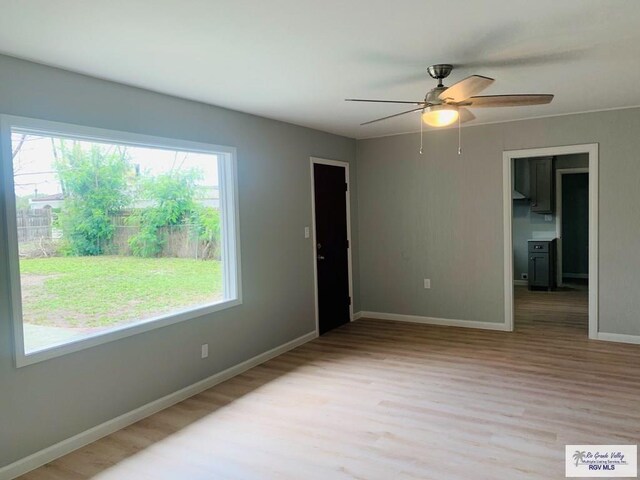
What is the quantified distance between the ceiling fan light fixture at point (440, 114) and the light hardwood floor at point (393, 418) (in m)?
2.01

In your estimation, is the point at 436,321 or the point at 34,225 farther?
the point at 436,321

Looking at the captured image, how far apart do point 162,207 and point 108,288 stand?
Answer: 769mm

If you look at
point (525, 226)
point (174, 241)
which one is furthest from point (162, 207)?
point (525, 226)

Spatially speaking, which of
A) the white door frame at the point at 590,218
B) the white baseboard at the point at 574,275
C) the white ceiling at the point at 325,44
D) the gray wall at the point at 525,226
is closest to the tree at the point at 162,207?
the white ceiling at the point at 325,44

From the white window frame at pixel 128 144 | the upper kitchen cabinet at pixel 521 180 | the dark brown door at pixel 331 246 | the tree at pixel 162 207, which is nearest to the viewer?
the white window frame at pixel 128 144

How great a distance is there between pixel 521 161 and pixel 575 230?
190cm

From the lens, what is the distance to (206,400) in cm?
363

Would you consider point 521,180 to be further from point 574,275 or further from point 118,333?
point 118,333

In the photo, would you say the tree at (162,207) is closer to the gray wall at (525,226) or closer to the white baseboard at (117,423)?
the white baseboard at (117,423)

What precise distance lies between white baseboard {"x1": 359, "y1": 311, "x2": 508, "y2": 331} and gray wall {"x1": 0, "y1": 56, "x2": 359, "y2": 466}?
3.88 feet

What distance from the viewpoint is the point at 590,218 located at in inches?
190

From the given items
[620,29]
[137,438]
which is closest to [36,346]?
[137,438]

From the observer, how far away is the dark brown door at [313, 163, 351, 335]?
5414 millimetres

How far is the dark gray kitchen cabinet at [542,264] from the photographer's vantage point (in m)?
7.58
